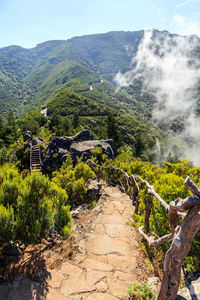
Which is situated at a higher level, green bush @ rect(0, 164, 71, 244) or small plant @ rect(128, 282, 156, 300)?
green bush @ rect(0, 164, 71, 244)

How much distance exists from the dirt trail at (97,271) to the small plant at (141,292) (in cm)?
18

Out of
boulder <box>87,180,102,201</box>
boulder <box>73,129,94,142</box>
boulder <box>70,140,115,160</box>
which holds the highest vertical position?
boulder <box>73,129,94,142</box>

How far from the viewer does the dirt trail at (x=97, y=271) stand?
2799 mm

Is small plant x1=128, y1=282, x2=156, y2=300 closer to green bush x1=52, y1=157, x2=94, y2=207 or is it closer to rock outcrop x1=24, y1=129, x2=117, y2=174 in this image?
green bush x1=52, y1=157, x2=94, y2=207

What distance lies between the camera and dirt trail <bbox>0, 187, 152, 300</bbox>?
9.18 feet

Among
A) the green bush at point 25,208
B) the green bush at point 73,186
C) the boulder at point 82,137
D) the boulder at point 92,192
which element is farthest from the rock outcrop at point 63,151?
the green bush at point 25,208

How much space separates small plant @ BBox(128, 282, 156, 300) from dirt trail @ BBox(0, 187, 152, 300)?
0.59ft

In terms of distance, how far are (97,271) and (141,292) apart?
1.03 meters

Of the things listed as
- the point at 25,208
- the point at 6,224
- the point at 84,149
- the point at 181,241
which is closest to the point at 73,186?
the point at 25,208

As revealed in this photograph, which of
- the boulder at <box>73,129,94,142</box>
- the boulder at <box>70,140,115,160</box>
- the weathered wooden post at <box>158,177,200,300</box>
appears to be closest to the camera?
the weathered wooden post at <box>158,177,200,300</box>

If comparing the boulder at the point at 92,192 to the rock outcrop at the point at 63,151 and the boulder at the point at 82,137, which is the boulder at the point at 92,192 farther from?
the boulder at the point at 82,137

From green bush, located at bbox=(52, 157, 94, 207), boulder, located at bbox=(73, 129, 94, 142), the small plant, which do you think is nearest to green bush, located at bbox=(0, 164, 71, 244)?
the small plant

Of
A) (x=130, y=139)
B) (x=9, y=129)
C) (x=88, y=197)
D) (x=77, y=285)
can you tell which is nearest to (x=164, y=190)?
(x=77, y=285)

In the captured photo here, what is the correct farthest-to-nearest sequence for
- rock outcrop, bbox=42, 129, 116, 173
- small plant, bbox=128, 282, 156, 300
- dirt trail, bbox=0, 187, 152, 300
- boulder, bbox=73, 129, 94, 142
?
boulder, bbox=73, 129, 94, 142 < rock outcrop, bbox=42, 129, 116, 173 < dirt trail, bbox=0, 187, 152, 300 < small plant, bbox=128, 282, 156, 300
